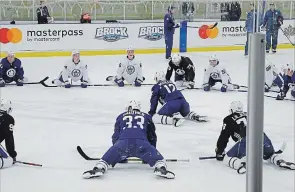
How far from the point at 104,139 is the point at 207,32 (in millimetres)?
7411

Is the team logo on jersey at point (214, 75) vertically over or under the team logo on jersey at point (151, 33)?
under

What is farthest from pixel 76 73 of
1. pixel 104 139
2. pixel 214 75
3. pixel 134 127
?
pixel 134 127

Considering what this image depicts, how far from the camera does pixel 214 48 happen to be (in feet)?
40.9

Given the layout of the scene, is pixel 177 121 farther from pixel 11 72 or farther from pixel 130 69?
pixel 11 72

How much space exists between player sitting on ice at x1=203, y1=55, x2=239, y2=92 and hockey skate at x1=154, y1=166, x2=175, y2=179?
3.93m

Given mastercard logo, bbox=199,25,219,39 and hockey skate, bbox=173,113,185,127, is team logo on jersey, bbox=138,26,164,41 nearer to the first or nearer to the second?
mastercard logo, bbox=199,25,219,39

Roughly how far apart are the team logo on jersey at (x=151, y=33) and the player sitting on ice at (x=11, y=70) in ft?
13.7

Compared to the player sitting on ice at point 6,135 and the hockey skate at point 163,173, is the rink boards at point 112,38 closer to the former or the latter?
the player sitting on ice at point 6,135

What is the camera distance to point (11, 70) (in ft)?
26.8

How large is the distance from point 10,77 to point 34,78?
849mm

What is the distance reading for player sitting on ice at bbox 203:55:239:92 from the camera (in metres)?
7.71

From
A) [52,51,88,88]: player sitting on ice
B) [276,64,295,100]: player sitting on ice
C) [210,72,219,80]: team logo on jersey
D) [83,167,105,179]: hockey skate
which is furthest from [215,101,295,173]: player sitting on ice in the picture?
[52,51,88,88]: player sitting on ice

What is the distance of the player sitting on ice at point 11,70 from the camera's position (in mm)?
8055

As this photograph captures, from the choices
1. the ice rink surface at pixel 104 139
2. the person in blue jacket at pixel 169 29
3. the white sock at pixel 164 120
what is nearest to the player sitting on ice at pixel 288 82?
the ice rink surface at pixel 104 139
